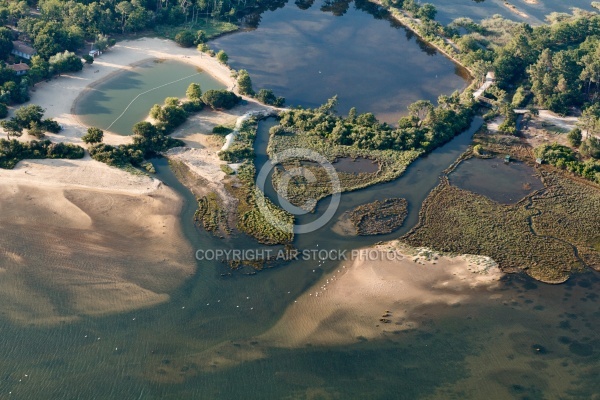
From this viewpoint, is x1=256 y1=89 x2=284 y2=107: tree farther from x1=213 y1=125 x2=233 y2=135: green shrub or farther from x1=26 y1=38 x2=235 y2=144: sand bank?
x1=213 y1=125 x2=233 y2=135: green shrub

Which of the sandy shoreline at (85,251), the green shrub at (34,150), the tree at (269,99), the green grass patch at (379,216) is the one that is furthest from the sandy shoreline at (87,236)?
the green grass patch at (379,216)

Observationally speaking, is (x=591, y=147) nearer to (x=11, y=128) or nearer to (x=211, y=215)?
(x=211, y=215)

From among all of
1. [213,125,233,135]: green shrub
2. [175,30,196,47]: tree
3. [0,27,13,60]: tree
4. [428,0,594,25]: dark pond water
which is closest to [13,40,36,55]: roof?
[0,27,13,60]: tree

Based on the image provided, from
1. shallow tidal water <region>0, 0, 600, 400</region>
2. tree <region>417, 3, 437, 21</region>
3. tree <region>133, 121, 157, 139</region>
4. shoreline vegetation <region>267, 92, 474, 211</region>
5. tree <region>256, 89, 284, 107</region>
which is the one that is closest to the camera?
shallow tidal water <region>0, 0, 600, 400</region>

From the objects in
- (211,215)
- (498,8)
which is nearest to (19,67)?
(211,215)

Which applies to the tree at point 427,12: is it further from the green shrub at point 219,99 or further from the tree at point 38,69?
the tree at point 38,69
